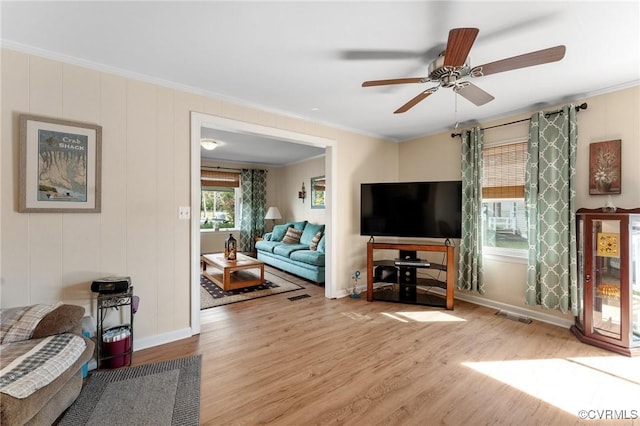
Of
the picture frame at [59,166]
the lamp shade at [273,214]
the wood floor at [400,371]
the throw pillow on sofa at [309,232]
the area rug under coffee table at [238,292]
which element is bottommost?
the wood floor at [400,371]

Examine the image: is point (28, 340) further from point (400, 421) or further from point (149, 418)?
point (400, 421)

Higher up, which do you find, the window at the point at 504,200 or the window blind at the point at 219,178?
the window blind at the point at 219,178

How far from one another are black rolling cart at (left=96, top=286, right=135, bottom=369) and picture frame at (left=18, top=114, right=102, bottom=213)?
2.39ft

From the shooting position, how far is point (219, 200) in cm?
694

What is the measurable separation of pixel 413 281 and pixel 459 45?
2.94 metres

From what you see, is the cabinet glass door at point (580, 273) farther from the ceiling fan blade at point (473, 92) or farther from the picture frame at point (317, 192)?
the picture frame at point (317, 192)

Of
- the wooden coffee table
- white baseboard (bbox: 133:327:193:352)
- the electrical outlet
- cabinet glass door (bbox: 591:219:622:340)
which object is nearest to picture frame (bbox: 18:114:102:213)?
the electrical outlet

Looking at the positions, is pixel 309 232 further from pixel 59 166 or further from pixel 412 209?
pixel 59 166

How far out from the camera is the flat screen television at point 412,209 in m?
3.47

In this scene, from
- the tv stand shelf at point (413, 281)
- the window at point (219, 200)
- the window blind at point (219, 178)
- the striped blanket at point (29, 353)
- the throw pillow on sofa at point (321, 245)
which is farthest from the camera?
the window at point (219, 200)

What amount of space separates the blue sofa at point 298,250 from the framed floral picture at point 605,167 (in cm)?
336

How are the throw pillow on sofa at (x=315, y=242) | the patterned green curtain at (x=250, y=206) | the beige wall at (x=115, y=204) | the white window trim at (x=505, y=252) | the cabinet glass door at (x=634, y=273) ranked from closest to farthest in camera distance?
1. the beige wall at (x=115, y=204)
2. the cabinet glass door at (x=634, y=273)
3. the white window trim at (x=505, y=252)
4. the throw pillow on sofa at (x=315, y=242)
5. the patterned green curtain at (x=250, y=206)

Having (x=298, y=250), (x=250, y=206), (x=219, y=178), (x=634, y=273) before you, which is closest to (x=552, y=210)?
(x=634, y=273)

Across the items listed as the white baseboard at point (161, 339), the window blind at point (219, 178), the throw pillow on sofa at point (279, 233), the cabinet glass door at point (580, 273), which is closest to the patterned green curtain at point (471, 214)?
the cabinet glass door at point (580, 273)
